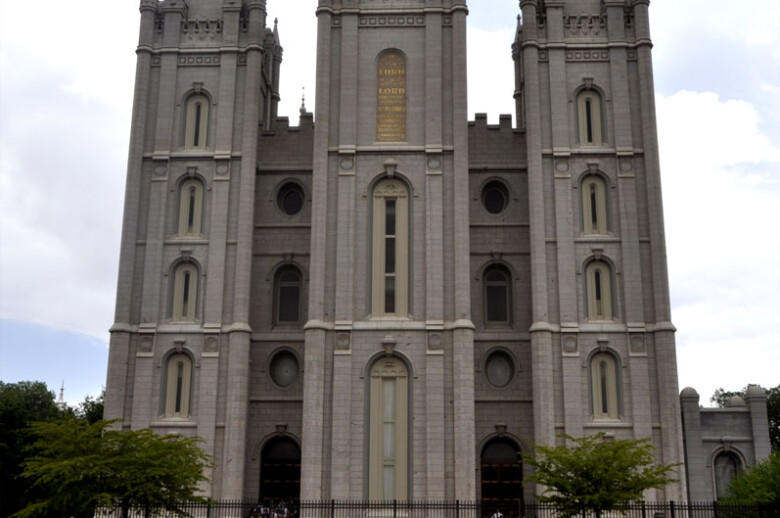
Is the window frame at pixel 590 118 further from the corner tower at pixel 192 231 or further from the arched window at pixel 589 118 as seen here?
the corner tower at pixel 192 231

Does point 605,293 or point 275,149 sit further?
point 275,149

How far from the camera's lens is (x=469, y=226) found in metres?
37.7

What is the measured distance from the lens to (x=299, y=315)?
124ft

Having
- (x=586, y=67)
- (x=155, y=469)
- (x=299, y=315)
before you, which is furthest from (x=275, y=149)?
(x=155, y=469)

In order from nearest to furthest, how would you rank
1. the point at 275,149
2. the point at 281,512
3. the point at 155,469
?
the point at 155,469
the point at 281,512
the point at 275,149

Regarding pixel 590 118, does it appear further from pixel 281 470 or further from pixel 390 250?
pixel 281 470

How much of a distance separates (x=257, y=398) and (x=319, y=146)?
35.1 feet

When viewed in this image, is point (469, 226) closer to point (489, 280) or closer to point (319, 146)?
point (489, 280)

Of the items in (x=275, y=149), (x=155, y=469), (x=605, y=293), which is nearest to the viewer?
(x=155, y=469)

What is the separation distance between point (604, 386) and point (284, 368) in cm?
1309

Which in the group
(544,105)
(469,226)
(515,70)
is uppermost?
(515,70)

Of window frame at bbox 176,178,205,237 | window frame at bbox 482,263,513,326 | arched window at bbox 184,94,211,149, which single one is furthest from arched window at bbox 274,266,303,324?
window frame at bbox 482,263,513,326

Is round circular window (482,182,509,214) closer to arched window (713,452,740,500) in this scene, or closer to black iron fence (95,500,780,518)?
black iron fence (95,500,780,518)

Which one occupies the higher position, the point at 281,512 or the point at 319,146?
the point at 319,146
